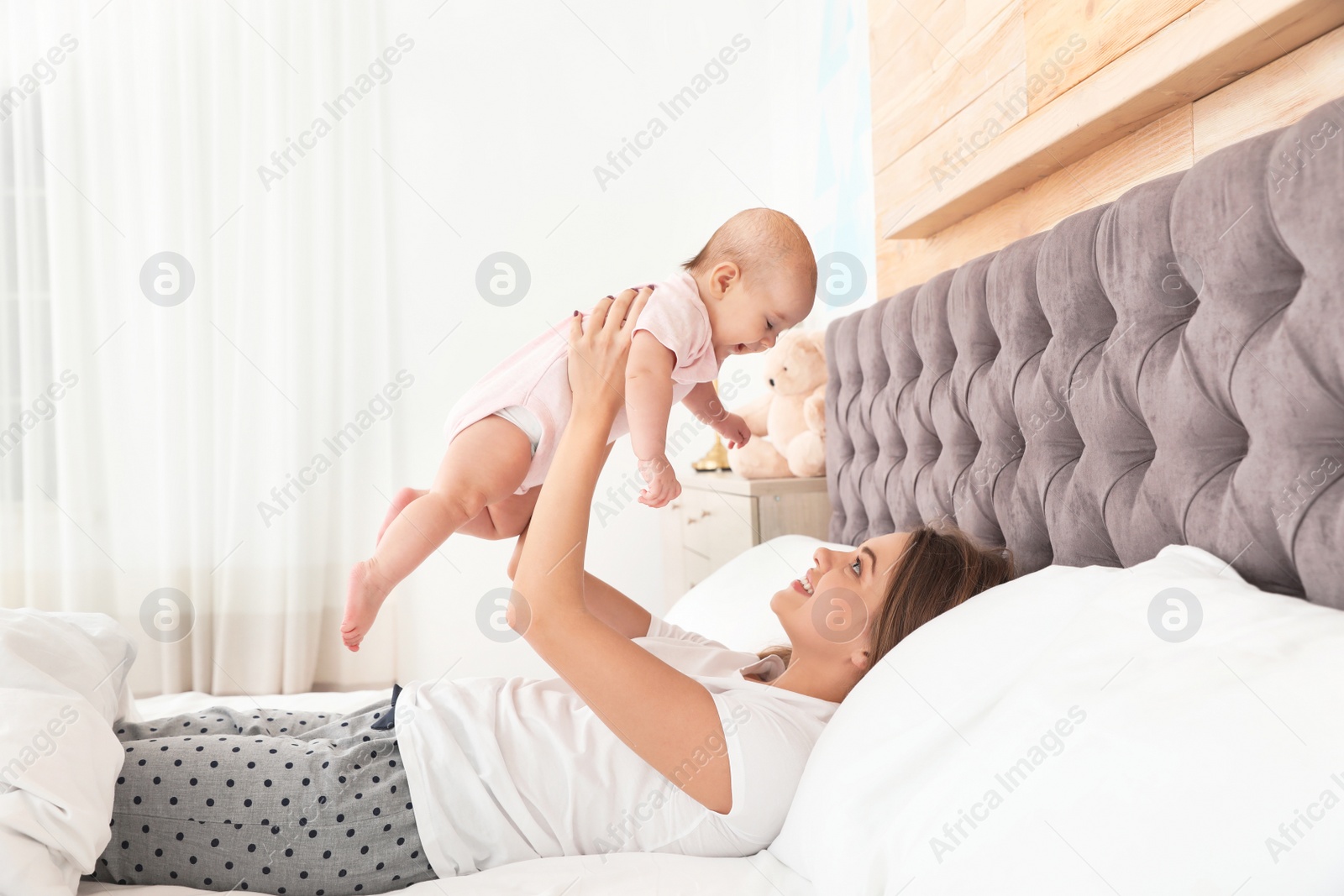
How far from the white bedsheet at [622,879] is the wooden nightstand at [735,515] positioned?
146 centimetres

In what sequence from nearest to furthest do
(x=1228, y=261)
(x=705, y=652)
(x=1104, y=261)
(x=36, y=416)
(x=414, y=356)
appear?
1. (x=1228, y=261)
2. (x=1104, y=261)
3. (x=705, y=652)
4. (x=36, y=416)
5. (x=414, y=356)

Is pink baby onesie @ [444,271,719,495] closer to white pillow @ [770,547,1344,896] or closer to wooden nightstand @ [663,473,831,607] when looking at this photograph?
white pillow @ [770,547,1344,896]

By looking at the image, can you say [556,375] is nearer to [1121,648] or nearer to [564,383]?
[564,383]

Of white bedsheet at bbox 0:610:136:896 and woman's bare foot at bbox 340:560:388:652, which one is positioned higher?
woman's bare foot at bbox 340:560:388:652

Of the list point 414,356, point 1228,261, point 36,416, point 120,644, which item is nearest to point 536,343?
point 120,644

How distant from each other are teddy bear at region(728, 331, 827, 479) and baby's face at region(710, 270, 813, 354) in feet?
3.93

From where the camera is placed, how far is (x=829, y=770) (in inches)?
37.5

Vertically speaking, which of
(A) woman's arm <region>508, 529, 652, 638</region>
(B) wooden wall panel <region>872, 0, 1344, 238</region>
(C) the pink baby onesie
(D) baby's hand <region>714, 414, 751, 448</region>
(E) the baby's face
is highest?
(B) wooden wall panel <region>872, 0, 1344, 238</region>

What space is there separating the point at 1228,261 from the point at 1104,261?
8.8 inches

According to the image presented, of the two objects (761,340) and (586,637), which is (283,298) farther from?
(586,637)

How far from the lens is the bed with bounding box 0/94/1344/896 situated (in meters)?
0.67

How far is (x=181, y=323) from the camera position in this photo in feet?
10.5

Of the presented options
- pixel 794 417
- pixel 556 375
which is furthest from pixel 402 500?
pixel 794 417

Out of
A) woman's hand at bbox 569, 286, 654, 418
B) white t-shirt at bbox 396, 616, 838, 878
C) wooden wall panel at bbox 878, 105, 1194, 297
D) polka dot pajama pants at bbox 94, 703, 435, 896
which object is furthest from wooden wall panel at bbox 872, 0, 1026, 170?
polka dot pajama pants at bbox 94, 703, 435, 896
